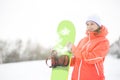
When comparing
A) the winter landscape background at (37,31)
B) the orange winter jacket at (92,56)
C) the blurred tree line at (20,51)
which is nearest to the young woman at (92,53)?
the orange winter jacket at (92,56)

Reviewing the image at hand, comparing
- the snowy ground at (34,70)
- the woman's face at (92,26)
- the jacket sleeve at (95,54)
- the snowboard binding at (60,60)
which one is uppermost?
the woman's face at (92,26)

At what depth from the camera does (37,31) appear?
316 cm

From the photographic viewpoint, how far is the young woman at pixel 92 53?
238cm

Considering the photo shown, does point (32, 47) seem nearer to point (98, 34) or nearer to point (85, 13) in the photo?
point (85, 13)

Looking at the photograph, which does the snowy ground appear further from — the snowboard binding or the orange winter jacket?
the orange winter jacket

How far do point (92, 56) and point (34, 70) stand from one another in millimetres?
951

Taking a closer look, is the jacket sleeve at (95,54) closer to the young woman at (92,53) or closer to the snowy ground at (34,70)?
the young woman at (92,53)

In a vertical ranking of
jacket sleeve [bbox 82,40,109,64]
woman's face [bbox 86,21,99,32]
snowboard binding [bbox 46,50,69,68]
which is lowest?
snowboard binding [bbox 46,50,69,68]

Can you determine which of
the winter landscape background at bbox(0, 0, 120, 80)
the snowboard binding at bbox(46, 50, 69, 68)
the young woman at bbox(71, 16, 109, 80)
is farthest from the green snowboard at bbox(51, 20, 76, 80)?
the winter landscape background at bbox(0, 0, 120, 80)

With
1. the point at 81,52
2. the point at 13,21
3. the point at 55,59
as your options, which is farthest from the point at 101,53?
the point at 13,21

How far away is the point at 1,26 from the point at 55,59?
2.84 ft

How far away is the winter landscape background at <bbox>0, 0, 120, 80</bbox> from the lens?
312cm

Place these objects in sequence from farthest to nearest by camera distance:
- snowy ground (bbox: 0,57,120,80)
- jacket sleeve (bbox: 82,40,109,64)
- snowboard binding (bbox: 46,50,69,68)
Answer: snowy ground (bbox: 0,57,120,80) < snowboard binding (bbox: 46,50,69,68) < jacket sleeve (bbox: 82,40,109,64)

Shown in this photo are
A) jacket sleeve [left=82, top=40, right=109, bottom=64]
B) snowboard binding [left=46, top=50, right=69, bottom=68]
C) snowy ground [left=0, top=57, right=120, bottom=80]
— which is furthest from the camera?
snowy ground [left=0, top=57, right=120, bottom=80]
